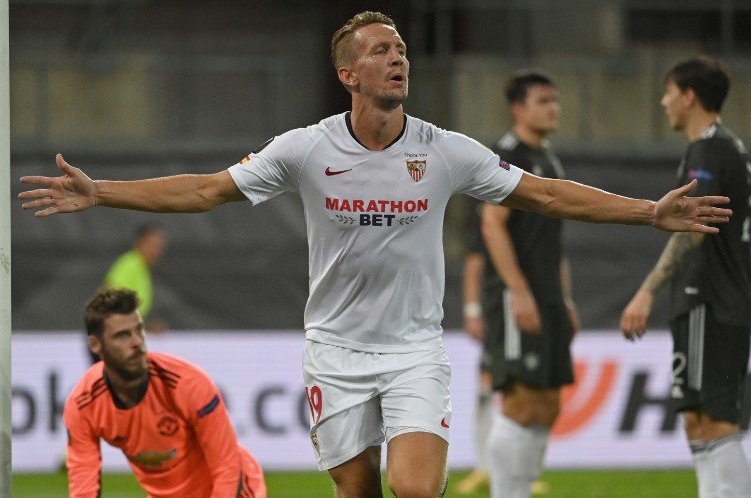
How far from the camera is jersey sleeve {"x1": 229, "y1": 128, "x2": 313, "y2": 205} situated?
5.00 m

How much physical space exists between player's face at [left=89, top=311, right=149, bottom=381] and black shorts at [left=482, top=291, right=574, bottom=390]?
2075 millimetres

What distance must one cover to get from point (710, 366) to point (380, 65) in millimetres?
2040

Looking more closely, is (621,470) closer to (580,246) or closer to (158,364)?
(580,246)

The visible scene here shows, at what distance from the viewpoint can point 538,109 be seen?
7457 millimetres

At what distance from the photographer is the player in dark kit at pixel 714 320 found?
595cm

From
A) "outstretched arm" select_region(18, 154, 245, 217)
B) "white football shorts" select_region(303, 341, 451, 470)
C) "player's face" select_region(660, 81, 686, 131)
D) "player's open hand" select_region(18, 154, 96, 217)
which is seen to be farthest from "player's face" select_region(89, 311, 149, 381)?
"player's face" select_region(660, 81, 686, 131)

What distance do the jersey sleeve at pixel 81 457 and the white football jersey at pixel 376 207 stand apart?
1136 millimetres

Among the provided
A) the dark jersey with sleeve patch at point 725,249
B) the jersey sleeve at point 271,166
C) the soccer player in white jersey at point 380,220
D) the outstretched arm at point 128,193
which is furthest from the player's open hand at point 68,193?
the dark jersey with sleeve patch at point 725,249

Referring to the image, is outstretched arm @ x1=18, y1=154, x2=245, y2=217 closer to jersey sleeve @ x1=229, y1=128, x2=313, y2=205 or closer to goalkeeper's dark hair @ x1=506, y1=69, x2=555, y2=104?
jersey sleeve @ x1=229, y1=128, x2=313, y2=205

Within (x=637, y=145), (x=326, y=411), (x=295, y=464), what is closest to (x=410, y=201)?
(x=326, y=411)

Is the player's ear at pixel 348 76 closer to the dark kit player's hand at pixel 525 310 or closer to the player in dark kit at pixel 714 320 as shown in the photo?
the player in dark kit at pixel 714 320

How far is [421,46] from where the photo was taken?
16953mm

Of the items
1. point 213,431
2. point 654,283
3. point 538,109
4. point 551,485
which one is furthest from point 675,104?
point 551,485

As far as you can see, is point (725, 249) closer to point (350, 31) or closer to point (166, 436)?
point (350, 31)
